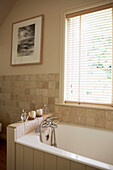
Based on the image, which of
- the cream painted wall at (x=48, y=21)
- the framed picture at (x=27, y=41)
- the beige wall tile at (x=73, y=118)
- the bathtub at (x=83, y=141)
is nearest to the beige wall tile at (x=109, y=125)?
the bathtub at (x=83, y=141)

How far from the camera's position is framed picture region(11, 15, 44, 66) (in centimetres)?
241

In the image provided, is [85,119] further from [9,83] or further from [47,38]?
[9,83]

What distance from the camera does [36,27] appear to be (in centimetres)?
246

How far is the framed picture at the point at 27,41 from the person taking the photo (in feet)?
7.92

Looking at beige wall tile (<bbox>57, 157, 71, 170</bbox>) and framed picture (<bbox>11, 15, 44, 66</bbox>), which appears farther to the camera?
framed picture (<bbox>11, 15, 44, 66</bbox>)

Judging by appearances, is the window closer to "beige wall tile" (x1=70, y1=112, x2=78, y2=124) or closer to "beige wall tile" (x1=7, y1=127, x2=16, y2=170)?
"beige wall tile" (x1=70, y1=112, x2=78, y2=124)

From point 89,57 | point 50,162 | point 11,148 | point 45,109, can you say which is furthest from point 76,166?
point 89,57

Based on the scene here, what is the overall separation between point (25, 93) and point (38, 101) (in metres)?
0.35

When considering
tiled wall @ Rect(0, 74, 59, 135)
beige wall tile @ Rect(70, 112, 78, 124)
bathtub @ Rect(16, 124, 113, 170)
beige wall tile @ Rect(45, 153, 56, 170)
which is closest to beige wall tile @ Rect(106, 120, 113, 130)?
bathtub @ Rect(16, 124, 113, 170)

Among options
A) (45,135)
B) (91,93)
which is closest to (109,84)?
(91,93)

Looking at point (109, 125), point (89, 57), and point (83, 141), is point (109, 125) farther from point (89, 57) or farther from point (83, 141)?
point (89, 57)

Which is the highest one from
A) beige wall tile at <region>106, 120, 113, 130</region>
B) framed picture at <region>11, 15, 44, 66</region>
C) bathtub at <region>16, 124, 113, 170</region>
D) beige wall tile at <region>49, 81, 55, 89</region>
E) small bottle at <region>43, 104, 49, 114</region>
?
framed picture at <region>11, 15, 44, 66</region>

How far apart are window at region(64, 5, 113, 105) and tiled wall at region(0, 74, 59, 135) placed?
27 centimetres

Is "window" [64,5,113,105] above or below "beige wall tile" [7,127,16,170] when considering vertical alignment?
above
